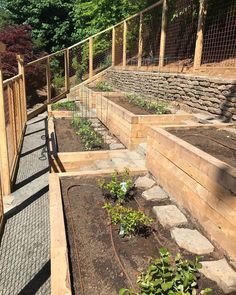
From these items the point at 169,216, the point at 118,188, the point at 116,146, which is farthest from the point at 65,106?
the point at 169,216

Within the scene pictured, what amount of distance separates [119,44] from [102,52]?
1.10 meters

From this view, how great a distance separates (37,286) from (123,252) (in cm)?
90

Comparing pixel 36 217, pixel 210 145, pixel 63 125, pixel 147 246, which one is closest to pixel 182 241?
pixel 147 246

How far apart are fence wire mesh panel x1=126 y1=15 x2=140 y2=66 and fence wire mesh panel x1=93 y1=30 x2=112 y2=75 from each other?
173 centimetres

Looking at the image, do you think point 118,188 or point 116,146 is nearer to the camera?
point 118,188

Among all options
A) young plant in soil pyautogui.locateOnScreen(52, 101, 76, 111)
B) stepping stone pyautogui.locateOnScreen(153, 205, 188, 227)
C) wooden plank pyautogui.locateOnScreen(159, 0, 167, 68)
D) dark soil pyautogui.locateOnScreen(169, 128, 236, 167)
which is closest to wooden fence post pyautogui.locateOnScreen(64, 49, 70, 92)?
young plant in soil pyautogui.locateOnScreen(52, 101, 76, 111)

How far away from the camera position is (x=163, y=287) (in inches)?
77.4

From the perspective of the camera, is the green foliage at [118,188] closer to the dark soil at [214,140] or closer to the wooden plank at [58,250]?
the wooden plank at [58,250]

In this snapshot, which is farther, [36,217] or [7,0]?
[7,0]

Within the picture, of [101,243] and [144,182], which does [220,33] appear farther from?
[101,243]

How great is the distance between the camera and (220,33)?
20.8 feet

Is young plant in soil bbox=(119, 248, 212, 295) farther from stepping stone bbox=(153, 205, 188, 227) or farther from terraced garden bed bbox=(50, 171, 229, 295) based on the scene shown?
stepping stone bbox=(153, 205, 188, 227)

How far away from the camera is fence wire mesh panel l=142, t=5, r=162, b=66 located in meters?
10.1

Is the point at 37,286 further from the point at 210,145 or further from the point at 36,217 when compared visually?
the point at 210,145
